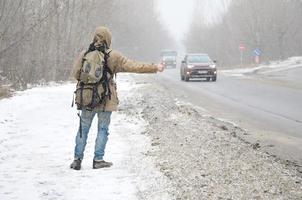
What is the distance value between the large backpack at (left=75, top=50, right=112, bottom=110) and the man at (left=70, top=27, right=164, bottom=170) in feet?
0.24

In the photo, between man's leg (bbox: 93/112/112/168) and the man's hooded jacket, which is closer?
the man's hooded jacket

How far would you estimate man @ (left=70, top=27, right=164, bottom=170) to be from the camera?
7.51 metres

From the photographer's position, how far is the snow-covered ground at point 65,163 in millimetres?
6316

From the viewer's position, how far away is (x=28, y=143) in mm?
9438

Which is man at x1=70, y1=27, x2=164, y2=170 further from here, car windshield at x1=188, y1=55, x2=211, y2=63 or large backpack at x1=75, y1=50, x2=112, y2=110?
car windshield at x1=188, y1=55, x2=211, y2=63

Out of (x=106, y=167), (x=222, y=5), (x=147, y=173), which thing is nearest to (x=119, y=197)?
(x=147, y=173)

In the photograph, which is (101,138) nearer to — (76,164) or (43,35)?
(76,164)

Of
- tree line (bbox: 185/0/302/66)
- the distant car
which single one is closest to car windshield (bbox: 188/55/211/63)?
the distant car

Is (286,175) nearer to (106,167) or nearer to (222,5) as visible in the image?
(106,167)

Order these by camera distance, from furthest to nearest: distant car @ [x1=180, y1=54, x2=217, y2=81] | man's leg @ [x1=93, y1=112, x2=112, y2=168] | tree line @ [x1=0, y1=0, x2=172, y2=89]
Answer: distant car @ [x1=180, y1=54, x2=217, y2=81] < tree line @ [x1=0, y1=0, x2=172, y2=89] < man's leg @ [x1=93, y1=112, x2=112, y2=168]

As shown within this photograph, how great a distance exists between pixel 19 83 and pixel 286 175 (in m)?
18.1

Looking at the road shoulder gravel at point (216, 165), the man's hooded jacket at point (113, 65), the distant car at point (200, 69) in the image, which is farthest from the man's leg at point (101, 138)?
the distant car at point (200, 69)

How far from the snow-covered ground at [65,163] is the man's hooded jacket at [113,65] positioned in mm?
874

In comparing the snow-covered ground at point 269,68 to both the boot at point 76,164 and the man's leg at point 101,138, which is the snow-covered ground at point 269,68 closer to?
the man's leg at point 101,138
